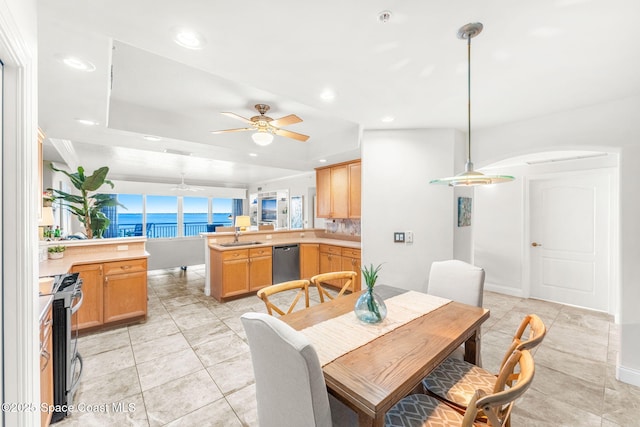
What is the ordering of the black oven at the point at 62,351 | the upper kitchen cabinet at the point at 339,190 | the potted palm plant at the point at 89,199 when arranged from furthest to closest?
1. the upper kitchen cabinet at the point at 339,190
2. the potted palm plant at the point at 89,199
3. the black oven at the point at 62,351

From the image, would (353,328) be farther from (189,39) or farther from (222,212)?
(222,212)

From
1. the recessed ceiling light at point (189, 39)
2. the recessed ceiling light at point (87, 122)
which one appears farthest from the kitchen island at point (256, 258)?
the recessed ceiling light at point (189, 39)

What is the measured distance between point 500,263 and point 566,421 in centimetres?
324

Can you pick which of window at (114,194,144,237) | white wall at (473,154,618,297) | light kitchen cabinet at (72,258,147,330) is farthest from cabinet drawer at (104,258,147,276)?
window at (114,194,144,237)

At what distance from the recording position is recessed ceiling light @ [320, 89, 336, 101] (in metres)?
A: 2.18

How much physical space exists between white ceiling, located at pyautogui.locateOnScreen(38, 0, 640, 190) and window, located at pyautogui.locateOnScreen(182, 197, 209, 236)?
591 centimetres

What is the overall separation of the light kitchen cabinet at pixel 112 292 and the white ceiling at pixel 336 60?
63.8 inches

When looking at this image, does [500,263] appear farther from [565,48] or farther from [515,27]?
[515,27]

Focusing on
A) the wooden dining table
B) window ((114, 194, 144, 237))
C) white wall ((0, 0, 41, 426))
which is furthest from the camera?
window ((114, 194, 144, 237))

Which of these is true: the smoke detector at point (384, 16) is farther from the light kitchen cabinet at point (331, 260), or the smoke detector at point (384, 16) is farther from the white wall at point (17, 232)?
the light kitchen cabinet at point (331, 260)

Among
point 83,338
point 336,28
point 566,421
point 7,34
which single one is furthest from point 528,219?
point 83,338

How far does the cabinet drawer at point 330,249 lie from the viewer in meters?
4.71

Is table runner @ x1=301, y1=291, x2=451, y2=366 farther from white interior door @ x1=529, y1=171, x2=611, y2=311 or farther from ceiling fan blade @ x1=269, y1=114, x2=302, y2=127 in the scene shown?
white interior door @ x1=529, y1=171, x2=611, y2=311

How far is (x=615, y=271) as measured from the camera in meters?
3.63
